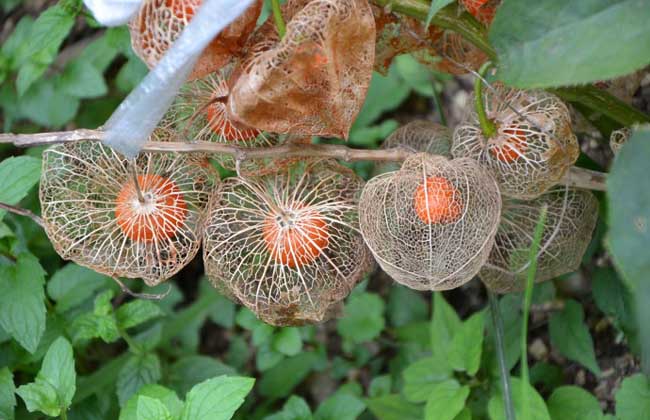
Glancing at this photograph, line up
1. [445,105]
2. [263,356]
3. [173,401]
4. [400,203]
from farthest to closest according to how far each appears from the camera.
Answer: [445,105] → [263,356] → [173,401] → [400,203]

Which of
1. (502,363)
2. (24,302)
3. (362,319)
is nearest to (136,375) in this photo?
(24,302)

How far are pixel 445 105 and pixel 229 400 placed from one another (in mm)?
1054

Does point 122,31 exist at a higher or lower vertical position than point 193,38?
lower

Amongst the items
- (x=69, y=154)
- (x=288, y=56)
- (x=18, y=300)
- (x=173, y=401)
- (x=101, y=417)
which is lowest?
(x=101, y=417)

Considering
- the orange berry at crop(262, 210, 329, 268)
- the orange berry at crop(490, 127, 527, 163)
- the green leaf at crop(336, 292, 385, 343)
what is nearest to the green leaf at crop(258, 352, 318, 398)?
the green leaf at crop(336, 292, 385, 343)

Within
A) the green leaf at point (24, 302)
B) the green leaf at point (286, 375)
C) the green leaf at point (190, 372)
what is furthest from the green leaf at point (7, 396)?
the green leaf at point (286, 375)

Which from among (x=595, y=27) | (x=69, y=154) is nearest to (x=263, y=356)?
(x=69, y=154)

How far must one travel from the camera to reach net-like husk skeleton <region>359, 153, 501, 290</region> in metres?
0.93

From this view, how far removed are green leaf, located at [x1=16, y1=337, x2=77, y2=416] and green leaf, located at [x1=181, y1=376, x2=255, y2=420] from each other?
0.19 m

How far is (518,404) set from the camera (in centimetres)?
116

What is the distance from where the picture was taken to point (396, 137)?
1143mm

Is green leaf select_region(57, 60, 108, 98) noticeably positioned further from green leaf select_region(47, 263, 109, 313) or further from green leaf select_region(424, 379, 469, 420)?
green leaf select_region(424, 379, 469, 420)

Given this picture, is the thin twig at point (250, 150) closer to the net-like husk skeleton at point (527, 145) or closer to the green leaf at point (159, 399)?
the net-like husk skeleton at point (527, 145)

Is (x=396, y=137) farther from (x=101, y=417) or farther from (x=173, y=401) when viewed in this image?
(x=101, y=417)
